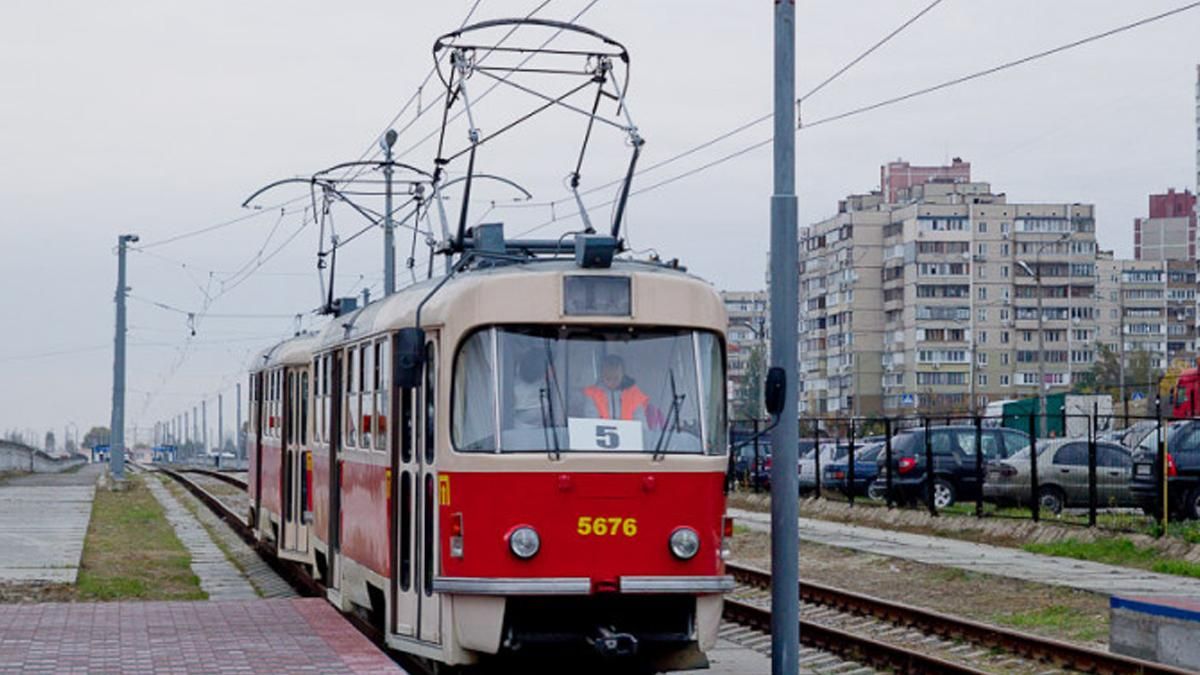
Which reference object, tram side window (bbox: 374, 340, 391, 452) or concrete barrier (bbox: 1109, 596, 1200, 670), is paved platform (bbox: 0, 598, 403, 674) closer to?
tram side window (bbox: 374, 340, 391, 452)

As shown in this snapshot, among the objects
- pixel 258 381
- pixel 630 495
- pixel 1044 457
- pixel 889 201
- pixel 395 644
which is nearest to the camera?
pixel 630 495

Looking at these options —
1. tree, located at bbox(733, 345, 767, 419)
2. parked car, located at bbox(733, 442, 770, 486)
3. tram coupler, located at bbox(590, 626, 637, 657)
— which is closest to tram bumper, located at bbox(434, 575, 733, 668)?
tram coupler, located at bbox(590, 626, 637, 657)

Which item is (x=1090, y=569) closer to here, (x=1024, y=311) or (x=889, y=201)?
(x=1024, y=311)

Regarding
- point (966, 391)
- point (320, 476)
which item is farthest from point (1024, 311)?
point (320, 476)

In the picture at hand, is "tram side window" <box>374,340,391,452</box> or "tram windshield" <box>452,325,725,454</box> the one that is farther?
"tram side window" <box>374,340,391,452</box>

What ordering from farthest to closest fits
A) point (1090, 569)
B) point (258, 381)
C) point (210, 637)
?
point (258, 381) < point (1090, 569) < point (210, 637)

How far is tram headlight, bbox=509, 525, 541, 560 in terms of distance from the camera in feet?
40.8

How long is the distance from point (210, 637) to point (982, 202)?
111712mm

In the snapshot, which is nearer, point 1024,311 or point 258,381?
point 258,381

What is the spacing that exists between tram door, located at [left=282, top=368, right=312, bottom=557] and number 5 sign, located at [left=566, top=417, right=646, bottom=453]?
824 centimetres

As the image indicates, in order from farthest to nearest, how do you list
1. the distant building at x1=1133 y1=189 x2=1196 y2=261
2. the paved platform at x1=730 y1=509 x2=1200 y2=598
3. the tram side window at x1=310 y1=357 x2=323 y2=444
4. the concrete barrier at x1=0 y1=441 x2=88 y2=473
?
the distant building at x1=1133 y1=189 x2=1196 y2=261 < the concrete barrier at x1=0 y1=441 x2=88 y2=473 < the paved platform at x1=730 y1=509 x2=1200 y2=598 < the tram side window at x1=310 y1=357 x2=323 y2=444

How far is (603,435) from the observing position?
41.6 ft

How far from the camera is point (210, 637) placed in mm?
15344

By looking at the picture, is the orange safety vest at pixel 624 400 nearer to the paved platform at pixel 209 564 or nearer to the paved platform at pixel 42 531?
the paved platform at pixel 209 564
